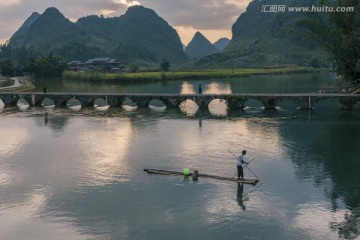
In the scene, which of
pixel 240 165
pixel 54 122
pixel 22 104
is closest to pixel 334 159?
pixel 240 165

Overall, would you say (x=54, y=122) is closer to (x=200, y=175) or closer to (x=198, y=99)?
(x=198, y=99)

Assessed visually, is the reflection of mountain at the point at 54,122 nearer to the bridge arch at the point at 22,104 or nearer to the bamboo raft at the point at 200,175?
the bridge arch at the point at 22,104

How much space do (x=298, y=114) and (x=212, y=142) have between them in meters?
25.2

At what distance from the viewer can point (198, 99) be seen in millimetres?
73375

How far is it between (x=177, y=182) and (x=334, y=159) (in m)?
16.9

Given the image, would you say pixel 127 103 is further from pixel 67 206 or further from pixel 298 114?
pixel 67 206

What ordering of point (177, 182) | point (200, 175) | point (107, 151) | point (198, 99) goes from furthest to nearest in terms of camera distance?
point (198, 99), point (107, 151), point (200, 175), point (177, 182)

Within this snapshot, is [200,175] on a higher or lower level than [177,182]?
higher

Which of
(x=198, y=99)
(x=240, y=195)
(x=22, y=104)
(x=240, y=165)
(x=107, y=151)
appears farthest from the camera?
(x=22, y=104)

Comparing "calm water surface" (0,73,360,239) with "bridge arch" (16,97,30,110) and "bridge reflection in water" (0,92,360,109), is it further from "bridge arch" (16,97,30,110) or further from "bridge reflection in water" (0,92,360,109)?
"bridge arch" (16,97,30,110)

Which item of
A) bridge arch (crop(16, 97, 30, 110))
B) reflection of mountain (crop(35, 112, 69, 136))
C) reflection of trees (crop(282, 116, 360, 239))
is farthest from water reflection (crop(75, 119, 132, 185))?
bridge arch (crop(16, 97, 30, 110))

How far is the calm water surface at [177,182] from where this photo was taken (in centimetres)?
2445

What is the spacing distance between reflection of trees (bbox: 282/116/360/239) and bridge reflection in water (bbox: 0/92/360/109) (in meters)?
8.53

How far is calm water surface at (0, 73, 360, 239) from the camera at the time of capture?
963 inches
